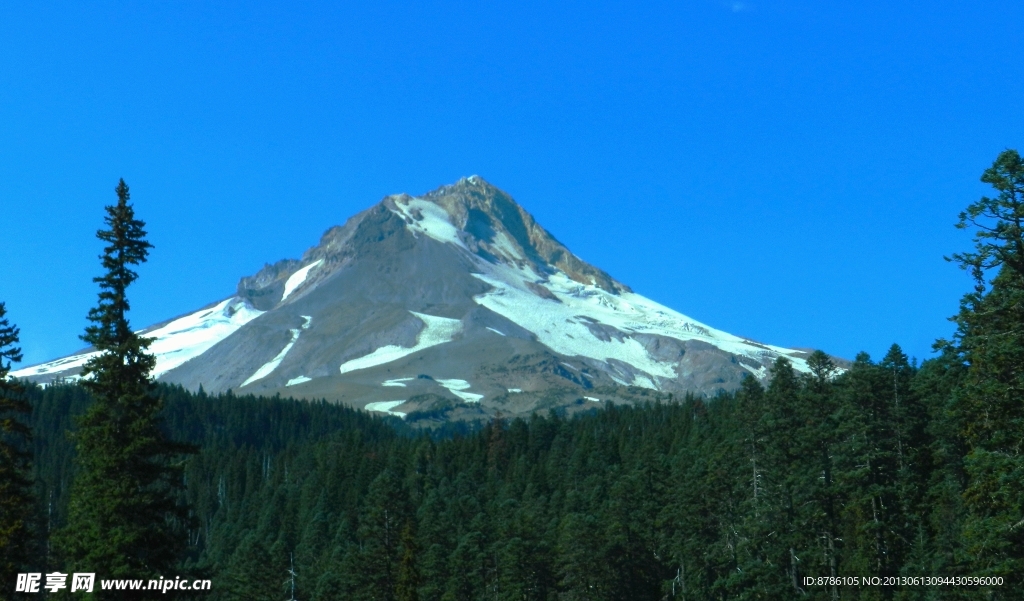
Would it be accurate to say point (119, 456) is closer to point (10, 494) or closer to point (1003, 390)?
point (10, 494)

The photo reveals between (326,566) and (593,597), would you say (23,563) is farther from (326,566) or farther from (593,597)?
(326,566)

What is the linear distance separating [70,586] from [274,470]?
164958mm

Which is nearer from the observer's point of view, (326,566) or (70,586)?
(70,586)

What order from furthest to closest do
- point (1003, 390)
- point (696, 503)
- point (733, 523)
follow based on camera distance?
point (696, 503) < point (733, 523) < point (1003, 390)

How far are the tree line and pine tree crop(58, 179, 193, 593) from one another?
0.07 meters

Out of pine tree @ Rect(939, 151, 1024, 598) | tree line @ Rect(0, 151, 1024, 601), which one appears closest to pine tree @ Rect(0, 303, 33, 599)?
tree line @ Rect(0, 151, 1024, 601)

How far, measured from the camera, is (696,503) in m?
81.1

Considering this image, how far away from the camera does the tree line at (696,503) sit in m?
34.8

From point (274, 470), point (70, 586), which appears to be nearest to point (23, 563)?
point (70, 586)

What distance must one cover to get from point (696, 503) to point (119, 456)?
5166 cm

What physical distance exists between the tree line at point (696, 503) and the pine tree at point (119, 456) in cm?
7

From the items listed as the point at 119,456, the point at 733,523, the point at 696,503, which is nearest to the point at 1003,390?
the point at 119,456

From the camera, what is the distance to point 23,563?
1550 inches

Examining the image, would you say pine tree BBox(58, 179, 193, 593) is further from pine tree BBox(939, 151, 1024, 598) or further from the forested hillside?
pine tree BBox(939, 151, 1024, 598)
